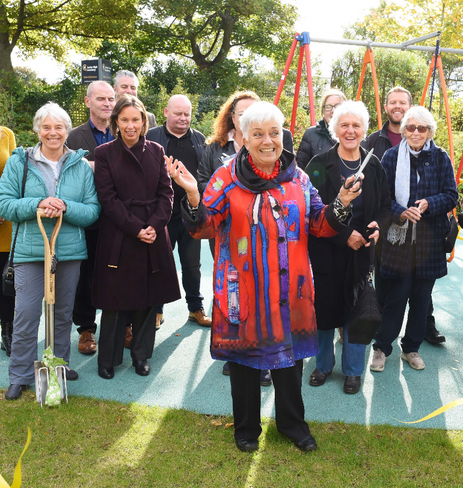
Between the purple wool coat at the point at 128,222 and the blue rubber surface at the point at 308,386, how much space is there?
615 millimetres

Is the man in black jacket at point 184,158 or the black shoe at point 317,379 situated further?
the man in black jacket at point 184,158

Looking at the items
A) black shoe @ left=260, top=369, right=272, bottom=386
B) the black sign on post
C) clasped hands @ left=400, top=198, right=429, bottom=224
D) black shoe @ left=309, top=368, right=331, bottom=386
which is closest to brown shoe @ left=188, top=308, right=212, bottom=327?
black shoe @ left=260, top=369, right=272, bottom=386

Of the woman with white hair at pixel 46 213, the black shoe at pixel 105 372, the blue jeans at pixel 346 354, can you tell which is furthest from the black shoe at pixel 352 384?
the woman with white hair at pixel 46 213

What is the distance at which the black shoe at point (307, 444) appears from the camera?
294 centimetres

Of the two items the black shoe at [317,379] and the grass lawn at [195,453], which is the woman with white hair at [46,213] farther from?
the black shoe at [317,379]

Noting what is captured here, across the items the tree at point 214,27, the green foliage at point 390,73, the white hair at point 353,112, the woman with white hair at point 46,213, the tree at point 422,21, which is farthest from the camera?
the tree at point 214,27

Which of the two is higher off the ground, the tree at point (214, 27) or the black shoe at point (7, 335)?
the tree at point (214, 27)

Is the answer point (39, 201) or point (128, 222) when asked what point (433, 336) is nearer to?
point (128, 222)

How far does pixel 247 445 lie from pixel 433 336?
2.45 metres

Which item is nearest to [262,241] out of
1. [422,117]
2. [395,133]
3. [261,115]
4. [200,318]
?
[261,115]

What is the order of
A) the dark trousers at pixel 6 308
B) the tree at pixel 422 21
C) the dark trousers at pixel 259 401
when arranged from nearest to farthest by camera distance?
1. the dark trousers at pixel 259 401
2. the dark trousers at pixel 6 308
3. the tree at pixel 422 21

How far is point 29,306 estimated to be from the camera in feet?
11.7

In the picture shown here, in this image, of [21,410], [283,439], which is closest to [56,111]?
[21,410]

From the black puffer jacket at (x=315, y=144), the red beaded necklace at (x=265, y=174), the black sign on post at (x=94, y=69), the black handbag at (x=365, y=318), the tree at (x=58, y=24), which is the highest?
the tree at (x=58, y=24)
